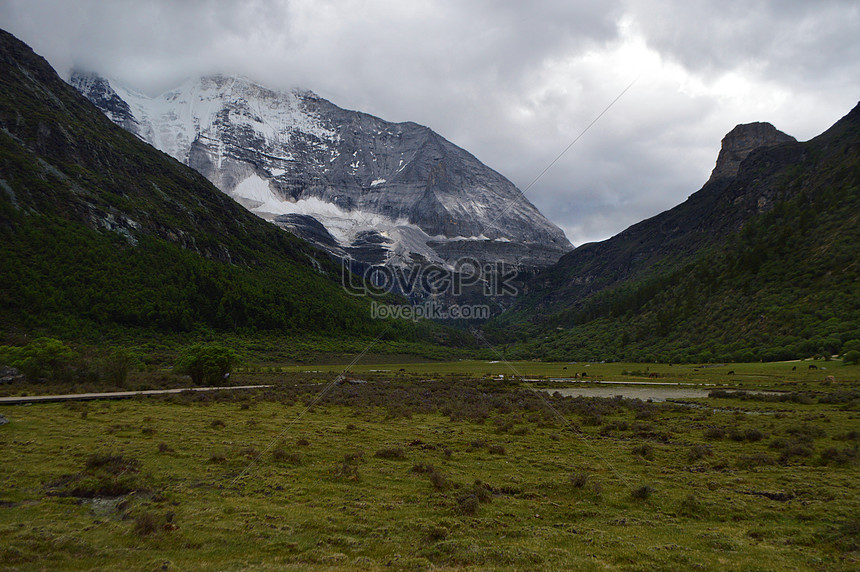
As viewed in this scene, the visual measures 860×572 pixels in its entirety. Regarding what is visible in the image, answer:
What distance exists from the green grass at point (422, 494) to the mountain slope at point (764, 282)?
59.0 m

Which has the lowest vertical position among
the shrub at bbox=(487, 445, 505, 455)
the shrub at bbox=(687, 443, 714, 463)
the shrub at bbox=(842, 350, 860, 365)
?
the shrub at bbox=(487, 445, 505, 455)

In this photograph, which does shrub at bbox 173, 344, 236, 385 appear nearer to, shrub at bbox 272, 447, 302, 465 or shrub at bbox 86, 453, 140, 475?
shrub at bbox 86, 453, 140, 475

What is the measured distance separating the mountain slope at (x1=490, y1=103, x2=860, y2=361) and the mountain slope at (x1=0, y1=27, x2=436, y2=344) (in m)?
76.4

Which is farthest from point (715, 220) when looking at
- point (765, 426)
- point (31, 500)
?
point (31, 500)

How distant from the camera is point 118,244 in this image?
96.9 meters

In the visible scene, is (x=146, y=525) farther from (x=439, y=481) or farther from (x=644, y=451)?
(x=644, y=451)

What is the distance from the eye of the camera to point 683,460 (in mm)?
17438

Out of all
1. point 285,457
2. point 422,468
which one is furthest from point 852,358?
point 285,457

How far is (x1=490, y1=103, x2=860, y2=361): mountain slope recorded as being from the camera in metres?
72.2

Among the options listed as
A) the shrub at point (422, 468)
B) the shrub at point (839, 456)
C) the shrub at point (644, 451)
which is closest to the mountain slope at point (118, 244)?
the shrub at point (422, 468)

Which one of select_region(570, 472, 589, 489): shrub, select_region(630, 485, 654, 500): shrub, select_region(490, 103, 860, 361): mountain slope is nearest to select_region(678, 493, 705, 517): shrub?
select_region(630, 485, 654, 500): shrub

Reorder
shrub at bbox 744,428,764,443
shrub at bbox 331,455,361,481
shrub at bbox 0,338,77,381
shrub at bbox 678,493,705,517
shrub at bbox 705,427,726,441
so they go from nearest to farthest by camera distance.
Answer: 1. shrub at bbox 678,493,705,517
2. shrub at bbox 331,455,361,481
3. shrub at bbox 744,428,764,443
4. shrub at bbox 705,427,726,441
5. shrub at bbox 0,338,77,381

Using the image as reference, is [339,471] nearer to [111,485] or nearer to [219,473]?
[219,473]

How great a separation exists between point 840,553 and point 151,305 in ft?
339
